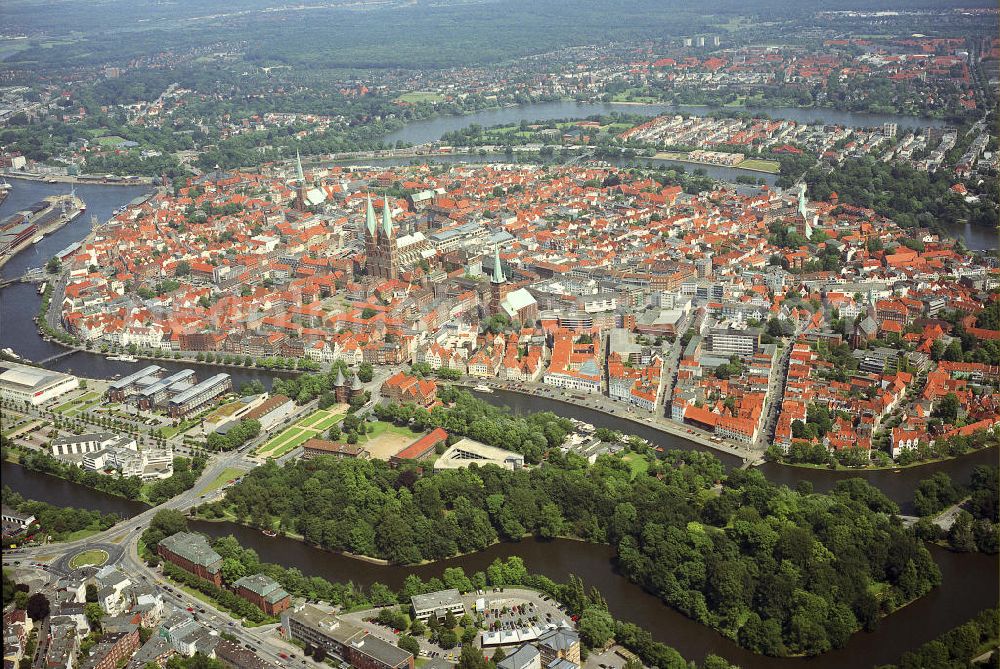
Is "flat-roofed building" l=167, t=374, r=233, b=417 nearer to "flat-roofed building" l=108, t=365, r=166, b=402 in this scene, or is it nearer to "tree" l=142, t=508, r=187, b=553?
"flat-roofed building" l=108, t=365, r=166, b=402

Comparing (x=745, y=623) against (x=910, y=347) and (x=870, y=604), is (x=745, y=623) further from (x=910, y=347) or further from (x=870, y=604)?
(x=910, y=347)

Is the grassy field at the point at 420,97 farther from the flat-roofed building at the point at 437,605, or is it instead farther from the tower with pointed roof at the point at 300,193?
the flat-roofed building at the point at 437,605

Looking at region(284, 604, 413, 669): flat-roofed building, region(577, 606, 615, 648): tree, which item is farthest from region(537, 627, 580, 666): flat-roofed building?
region(284, 604, 413, 669): flat-roofed building

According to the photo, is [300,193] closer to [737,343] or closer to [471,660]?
[737,343]

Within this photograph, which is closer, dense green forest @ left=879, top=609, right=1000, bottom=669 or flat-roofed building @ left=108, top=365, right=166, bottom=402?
dense green forest @ left=879, top=609, right=1000, bottom=669

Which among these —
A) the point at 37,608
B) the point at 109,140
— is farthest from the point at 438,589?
the point at 109,140

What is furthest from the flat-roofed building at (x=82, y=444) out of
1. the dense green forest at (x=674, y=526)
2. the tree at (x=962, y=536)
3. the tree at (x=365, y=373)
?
the tree at (x=962, y=536)
